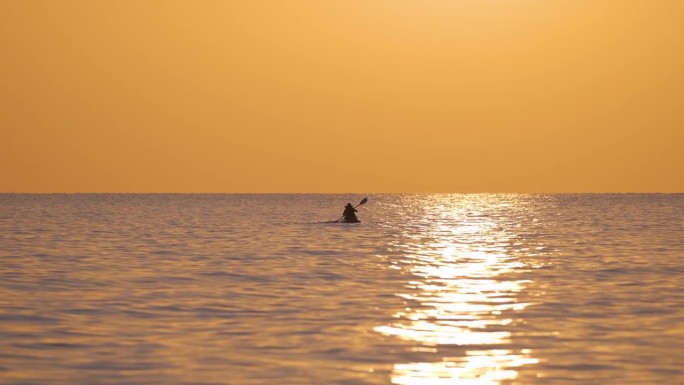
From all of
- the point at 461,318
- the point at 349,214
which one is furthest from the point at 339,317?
the point at 349,214

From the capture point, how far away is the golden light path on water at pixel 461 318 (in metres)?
16.8

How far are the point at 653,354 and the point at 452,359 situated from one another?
3288mm

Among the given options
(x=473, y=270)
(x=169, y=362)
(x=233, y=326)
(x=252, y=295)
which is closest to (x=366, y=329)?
(x=233, y=326)

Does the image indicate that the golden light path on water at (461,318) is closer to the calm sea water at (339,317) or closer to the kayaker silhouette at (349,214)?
the calm sea water at (339,317)

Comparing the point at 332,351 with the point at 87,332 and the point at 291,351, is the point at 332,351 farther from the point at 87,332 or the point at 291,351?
the point at 87,332

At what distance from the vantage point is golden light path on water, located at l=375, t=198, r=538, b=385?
55.1 ft

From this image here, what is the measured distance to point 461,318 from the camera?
22.9 meters

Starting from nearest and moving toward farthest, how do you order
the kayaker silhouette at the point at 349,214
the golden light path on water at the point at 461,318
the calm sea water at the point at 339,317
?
1. the golden light path on water at the point at 461,318
2. the calm sea water at the point at 339,317
3. the kayaker silhouette at the point at 349,214

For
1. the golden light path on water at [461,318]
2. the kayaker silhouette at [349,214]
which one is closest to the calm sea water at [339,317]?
the golden light path on water at [461,318]

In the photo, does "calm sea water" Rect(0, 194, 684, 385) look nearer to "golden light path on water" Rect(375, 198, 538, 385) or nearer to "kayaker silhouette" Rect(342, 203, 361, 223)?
"golden light path on water" Rect(375, 198, 538, 385)

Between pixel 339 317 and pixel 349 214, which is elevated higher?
pixel 349 214

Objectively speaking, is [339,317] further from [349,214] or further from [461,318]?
[349,214]

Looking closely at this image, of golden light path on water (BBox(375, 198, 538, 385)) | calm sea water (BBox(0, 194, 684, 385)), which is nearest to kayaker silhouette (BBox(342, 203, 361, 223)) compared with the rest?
calm sea water (BBox(0, 194, 684, 385))

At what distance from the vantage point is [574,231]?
2721 inches
